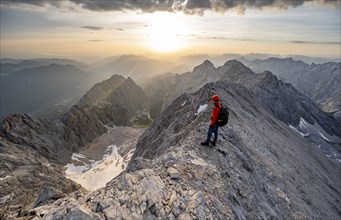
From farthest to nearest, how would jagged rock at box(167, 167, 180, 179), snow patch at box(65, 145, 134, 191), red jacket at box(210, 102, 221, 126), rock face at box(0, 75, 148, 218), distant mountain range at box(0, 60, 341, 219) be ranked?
snow patch at box(65, 145, 134, 191) → rock face at box(0, 75, 148, 218) → red jacket at box(210, 102, 221, 126) → jagged rock at box(167, 167, 180, 179) → distant mountain range at box(0, 60, 341, 219)

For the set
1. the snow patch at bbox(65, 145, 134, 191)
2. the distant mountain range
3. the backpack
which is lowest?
the snow patch at bbox(65, 145, 134, 191)

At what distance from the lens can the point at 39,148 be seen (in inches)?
4227

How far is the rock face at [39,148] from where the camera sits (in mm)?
66812

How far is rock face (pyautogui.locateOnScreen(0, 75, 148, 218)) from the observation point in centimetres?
6681

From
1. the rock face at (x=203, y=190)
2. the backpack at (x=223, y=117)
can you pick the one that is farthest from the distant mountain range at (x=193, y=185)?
the backpack at (x=223, y=117)

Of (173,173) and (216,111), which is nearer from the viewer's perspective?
(173,173)

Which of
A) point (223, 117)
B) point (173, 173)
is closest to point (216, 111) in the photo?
point (223, 117)

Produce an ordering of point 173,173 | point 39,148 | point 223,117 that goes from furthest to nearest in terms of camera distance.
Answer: point 39,148 → point 223,117 → point 173,173

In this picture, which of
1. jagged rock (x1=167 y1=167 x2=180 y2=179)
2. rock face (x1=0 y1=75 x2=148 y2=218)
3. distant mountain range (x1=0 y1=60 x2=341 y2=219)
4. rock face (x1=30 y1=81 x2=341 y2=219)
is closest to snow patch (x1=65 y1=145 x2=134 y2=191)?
rock face (x1=0 y1=75 x2=148 y2=218)

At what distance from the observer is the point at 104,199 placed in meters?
20.3

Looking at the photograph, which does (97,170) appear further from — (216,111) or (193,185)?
(193,185)

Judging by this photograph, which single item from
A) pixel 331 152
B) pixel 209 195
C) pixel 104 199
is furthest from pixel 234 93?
pixel 331 152

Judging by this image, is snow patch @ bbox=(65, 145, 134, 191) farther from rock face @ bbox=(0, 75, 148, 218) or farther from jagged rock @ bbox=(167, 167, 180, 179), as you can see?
jagged rock @ bbox=(167, 167, 180, 179)

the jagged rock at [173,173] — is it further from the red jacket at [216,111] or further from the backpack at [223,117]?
the backpack at [223,117]
